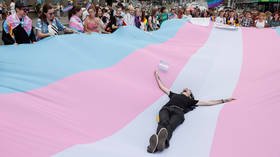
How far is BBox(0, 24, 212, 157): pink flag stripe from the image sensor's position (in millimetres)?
2333

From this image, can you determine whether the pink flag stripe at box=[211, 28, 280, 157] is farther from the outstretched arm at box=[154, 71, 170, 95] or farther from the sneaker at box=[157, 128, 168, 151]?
the outstretched arm at box=[154, 71, 170, 95]

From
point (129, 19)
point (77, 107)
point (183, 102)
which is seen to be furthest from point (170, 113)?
point (129, 19)

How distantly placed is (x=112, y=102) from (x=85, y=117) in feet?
1.31

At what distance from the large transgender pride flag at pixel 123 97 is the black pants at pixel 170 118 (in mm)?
82

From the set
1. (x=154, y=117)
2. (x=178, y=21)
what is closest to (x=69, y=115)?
(x=154, y=117)

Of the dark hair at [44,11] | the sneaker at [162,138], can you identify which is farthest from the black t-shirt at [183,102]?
the dark hair at [44,11]

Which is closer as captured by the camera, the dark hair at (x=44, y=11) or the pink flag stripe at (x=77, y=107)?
the pink flag stripe at (x=77, y=107)

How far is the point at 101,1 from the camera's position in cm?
2817

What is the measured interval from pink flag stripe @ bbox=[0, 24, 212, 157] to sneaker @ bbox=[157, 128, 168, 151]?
0.41 meters

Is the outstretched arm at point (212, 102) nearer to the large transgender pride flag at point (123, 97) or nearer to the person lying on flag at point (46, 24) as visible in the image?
the large transgender pride flag at point (123, 97)

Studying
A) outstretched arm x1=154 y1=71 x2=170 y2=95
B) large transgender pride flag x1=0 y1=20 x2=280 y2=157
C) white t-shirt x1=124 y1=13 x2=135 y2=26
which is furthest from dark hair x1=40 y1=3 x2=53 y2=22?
white t-shirt x1=124 y1=13 x2=135 y2=26

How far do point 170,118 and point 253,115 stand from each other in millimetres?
798

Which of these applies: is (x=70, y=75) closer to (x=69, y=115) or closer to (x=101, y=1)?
(x=69, y=115)

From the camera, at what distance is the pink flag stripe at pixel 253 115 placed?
2.60 m
